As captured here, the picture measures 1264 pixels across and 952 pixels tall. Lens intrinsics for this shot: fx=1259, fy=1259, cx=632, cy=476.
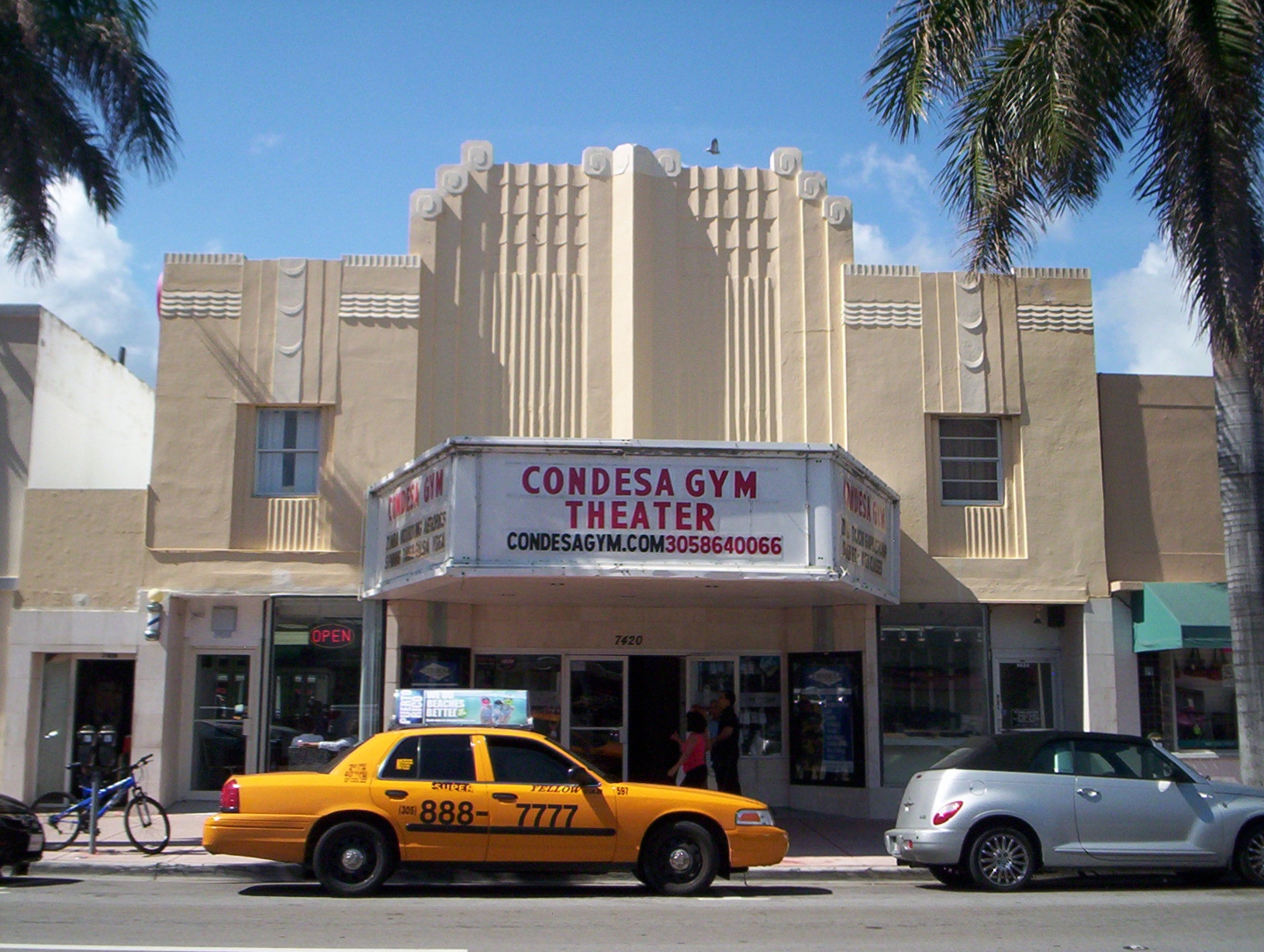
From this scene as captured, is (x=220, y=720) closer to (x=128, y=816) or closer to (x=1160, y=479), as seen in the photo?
(x=128, y=816)

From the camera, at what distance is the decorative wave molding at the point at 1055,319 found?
1844 cm

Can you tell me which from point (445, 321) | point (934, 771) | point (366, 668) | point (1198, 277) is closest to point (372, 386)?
point (445, 321)

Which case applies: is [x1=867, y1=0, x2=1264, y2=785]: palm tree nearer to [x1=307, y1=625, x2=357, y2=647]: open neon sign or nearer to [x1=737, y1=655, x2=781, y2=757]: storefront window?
[x1=737, y1=655, x2=781, y2=757]: storefront window

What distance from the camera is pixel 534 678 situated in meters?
18.4

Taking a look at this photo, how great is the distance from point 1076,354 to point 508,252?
Answer: 332 inches

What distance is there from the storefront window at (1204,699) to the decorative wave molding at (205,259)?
14.5m

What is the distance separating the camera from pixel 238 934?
9.08 meters

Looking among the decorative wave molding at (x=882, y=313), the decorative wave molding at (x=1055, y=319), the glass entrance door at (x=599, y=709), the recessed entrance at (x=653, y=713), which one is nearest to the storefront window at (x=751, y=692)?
the recessed entrance at (x=653, y=713)

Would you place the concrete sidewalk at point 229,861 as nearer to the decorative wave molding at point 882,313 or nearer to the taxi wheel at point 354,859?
the taxi wheel at point 354,859

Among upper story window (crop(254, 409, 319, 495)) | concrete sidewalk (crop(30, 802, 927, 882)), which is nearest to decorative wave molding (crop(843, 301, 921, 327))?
concrete sidewalk (crop(30, 802, 927, 882))

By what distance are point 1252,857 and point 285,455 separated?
1288 centimetres

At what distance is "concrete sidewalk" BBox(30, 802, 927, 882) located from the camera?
42.4ft

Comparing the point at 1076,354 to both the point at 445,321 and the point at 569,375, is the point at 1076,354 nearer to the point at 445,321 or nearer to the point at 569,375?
the point at 569,375

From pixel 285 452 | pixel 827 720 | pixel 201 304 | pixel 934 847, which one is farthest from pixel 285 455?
pixel 934 847
